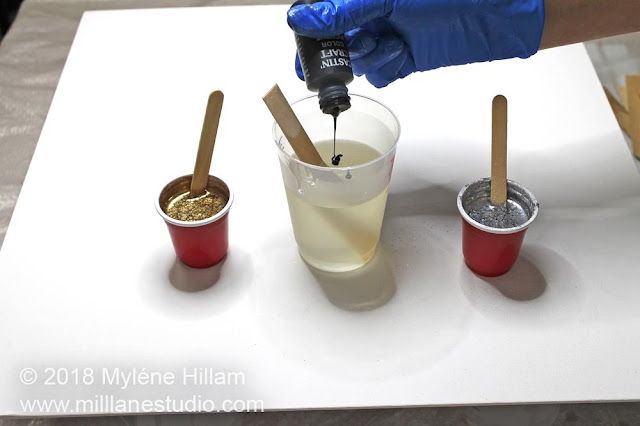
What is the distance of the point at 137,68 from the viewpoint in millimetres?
1616

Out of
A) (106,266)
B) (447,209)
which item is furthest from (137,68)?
(447,209)

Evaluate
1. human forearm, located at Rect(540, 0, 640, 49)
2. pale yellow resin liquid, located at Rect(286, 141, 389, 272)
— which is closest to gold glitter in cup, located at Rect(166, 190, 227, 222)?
pale yellow resin liquid, located at Rect(286, 141, 389, 272)

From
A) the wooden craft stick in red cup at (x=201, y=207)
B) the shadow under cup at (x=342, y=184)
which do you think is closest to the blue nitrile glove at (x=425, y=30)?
the shadow under cup at (x=342, y=184)

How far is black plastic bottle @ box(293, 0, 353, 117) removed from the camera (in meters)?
0.96

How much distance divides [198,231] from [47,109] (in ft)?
2.49

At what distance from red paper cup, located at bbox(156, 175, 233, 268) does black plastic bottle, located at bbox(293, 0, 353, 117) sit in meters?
0.22

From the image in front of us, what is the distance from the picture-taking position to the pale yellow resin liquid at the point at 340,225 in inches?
40.6

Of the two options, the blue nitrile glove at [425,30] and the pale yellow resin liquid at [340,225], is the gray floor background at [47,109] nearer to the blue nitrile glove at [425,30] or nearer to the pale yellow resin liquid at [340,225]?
the pale yellow resin liquid at [340,225]

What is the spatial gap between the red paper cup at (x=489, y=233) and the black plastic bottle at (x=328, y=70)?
0.85 feet

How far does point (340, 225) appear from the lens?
1.05 m

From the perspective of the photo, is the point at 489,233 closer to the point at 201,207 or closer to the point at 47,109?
the point at 201,207

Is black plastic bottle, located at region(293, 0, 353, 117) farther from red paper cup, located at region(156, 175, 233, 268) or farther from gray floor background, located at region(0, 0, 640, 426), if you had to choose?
gray floor background, located at region(0, 0, 640, 426)

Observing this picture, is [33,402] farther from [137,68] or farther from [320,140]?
[137,68]

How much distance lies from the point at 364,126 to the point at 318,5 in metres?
0.21
